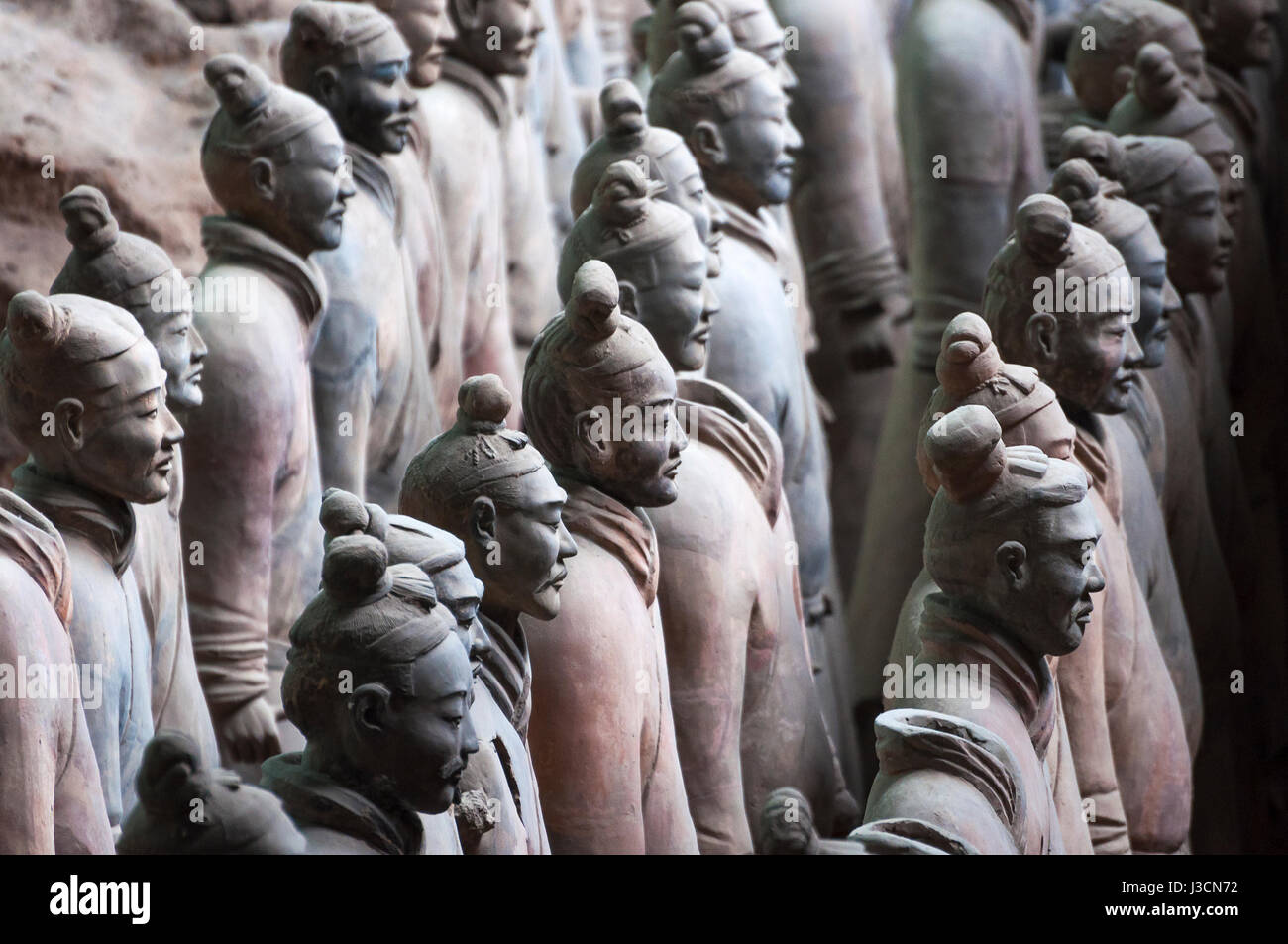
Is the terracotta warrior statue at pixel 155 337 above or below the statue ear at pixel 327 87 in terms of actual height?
below

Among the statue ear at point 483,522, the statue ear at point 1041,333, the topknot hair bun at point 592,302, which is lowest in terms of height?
the statue ear at point 483,522

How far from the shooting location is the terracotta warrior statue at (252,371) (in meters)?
6.65

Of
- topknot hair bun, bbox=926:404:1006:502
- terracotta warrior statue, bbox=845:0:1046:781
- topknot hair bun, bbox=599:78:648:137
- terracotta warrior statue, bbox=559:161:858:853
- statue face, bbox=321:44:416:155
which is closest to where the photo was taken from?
topknot hair bun, bbox=926:404:1006:502

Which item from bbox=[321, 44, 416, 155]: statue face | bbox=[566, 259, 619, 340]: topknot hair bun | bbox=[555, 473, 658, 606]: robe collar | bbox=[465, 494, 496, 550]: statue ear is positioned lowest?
bbox=[465, 494, 496, 550]: statue ear

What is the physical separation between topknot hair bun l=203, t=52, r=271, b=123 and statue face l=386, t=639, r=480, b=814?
2372mm

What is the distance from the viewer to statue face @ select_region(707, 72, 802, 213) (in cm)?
770

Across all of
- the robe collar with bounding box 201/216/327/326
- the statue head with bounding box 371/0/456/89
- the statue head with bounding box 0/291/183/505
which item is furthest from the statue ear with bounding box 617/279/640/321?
the statue head with bounding box 371/0/456/89

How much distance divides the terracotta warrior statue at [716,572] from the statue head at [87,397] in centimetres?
132

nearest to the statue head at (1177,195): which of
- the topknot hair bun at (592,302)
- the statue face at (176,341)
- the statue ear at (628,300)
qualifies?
the statue ear at (628,300)

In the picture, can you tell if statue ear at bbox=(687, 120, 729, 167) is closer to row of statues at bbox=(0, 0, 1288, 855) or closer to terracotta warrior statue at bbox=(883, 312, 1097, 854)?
row of statues at bbox=(0, 0, 1288, 855)

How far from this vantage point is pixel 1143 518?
7.31 m

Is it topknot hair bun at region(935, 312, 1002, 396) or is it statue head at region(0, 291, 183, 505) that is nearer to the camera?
statue head at region(0, 291, 183, 505)

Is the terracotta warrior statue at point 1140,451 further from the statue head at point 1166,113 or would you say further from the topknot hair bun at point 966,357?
the statue head at point 1166,113

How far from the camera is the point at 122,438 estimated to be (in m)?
5.36
